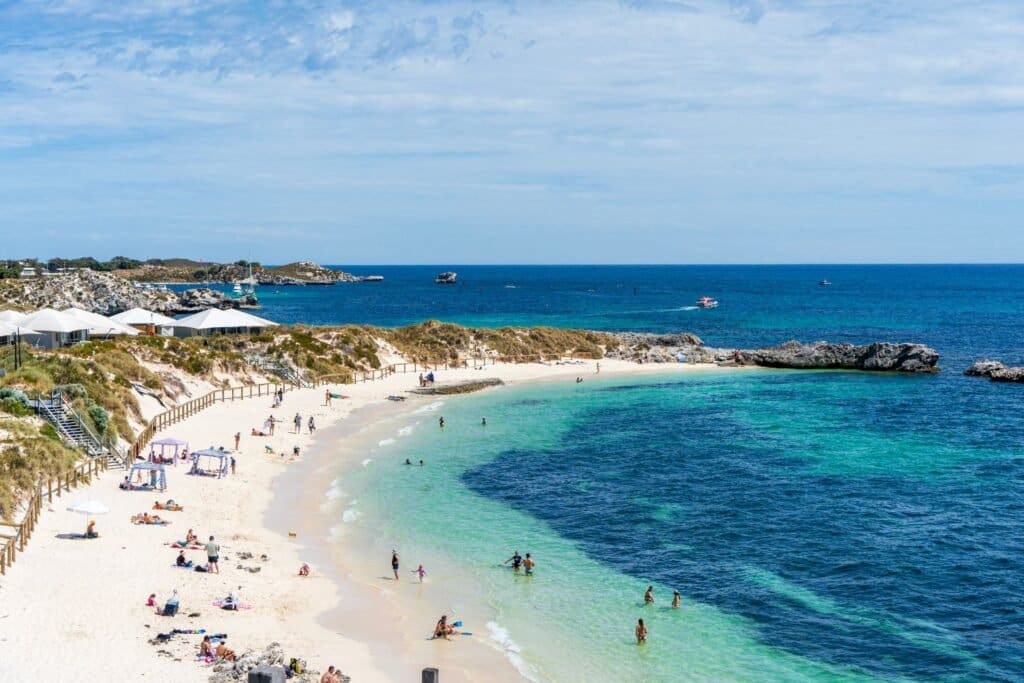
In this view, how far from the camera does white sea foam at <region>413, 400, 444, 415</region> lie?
5538cm

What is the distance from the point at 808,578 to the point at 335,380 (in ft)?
138

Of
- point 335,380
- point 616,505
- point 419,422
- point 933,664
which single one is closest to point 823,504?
point 616,505

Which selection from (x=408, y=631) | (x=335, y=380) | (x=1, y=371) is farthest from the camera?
(x=335, y=380)

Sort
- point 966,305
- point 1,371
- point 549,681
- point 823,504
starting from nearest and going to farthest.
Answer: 1. point 549,681
2. point 823,504
3. point 1,371
4. point 966,305

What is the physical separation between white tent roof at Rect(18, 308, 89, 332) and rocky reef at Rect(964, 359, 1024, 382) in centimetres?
6391

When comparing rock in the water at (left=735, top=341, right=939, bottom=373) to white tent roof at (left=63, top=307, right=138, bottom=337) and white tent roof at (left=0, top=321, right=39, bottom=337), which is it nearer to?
white tent roof at (left=63, top=307, right=138, bottom=337)

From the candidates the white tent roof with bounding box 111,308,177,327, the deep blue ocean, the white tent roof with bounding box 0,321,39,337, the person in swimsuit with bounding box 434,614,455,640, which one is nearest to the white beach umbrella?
the deep blue ocean

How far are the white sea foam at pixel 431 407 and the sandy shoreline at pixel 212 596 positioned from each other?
61.5 ft

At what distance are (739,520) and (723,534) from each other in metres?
1.78

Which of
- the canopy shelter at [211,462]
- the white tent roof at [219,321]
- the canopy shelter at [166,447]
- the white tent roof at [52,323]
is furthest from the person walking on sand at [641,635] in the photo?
the white tent roof at [219,321]

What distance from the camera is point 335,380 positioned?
6291 centimetres

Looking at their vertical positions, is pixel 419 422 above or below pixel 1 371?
below

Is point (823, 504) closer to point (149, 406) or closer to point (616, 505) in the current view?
point (616, 505)

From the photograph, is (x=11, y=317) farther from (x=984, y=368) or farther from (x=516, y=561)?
(x=984, y=368)
